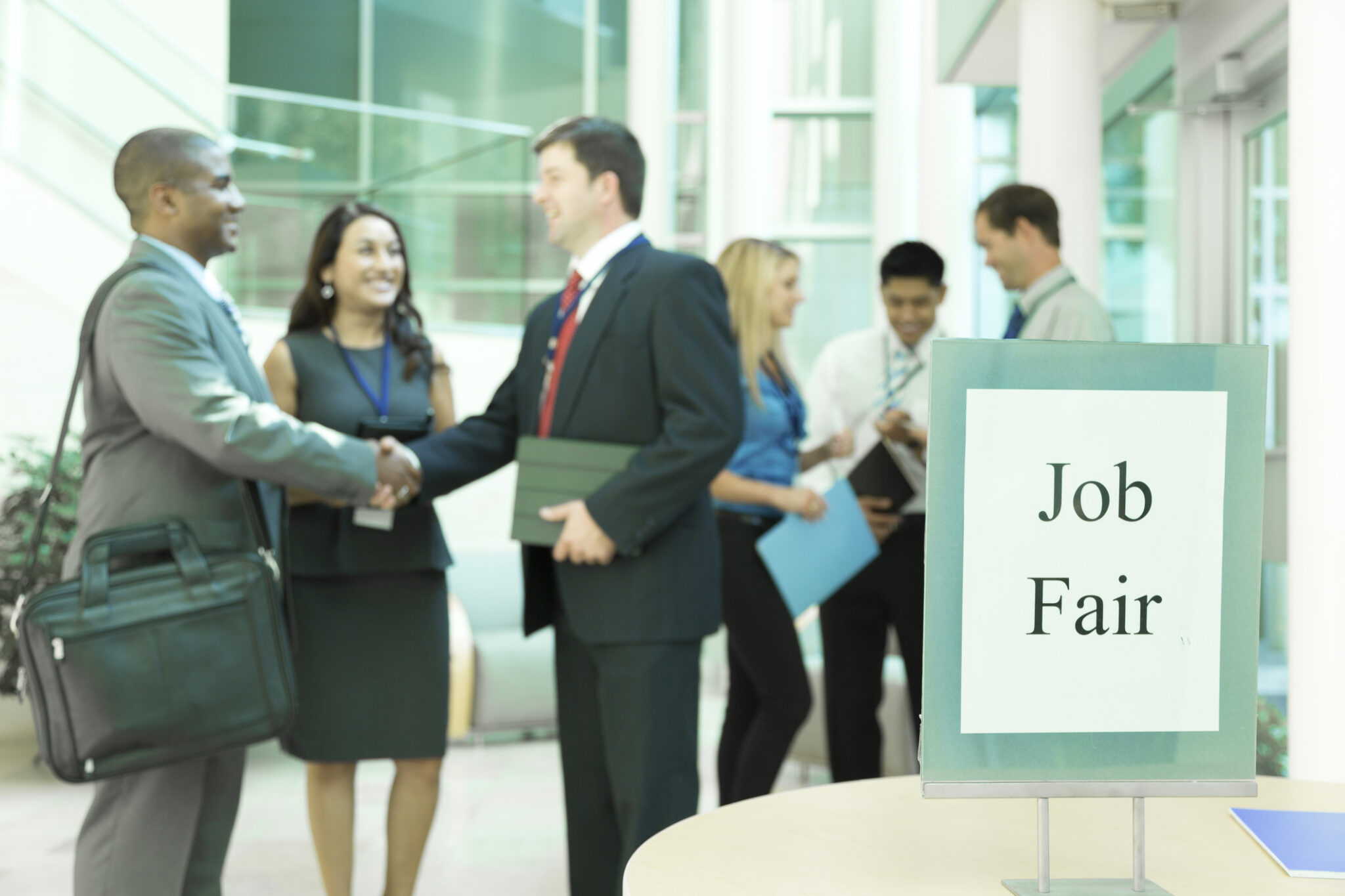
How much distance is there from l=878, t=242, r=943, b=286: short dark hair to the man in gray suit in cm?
174

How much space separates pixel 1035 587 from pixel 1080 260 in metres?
2.95

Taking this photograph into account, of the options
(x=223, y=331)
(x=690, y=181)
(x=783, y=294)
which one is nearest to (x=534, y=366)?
(x=223, y=331)

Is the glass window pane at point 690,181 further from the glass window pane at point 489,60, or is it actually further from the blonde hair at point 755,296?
the blonde hair at point 755,296

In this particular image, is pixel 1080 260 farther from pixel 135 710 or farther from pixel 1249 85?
pixel 135 710

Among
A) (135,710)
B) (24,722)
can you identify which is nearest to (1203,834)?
(135,710)

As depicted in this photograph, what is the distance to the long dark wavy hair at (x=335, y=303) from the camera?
2803mm

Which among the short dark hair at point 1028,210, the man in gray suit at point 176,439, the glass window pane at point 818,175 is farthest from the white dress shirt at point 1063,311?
the glass window pane at point 818,175

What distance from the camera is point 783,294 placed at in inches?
131

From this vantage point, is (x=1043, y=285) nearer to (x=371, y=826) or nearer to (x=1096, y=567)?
(x=1096, y=567)

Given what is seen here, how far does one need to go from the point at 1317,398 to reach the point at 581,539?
1.35 metres

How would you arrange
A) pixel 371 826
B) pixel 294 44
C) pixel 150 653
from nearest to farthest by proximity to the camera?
pixel 150 653 < pixel 371 826 < pixel 294 44

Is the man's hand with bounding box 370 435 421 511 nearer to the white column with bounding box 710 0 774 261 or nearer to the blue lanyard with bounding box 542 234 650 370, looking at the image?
the blue lanyard with bounding box 542 234 650 370

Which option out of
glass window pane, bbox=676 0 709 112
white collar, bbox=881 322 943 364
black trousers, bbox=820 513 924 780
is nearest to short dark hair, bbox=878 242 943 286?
white collar, bbox=881 322 943 364

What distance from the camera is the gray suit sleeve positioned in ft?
6.66
